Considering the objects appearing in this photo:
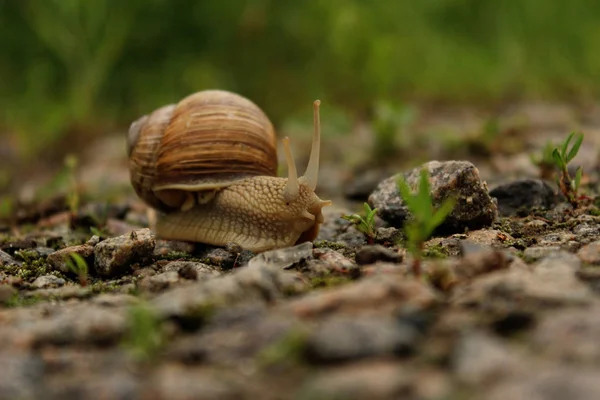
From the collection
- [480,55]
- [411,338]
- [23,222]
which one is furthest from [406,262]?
[480,55]

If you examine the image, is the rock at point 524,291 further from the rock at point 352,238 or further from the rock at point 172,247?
the rock at point 172,247

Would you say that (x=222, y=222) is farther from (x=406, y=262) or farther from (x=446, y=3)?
(x=446, y=3)

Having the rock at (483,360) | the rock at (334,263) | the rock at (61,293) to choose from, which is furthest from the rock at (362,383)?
the rock at (61,293)

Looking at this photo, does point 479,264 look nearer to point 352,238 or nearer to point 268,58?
point 352,238

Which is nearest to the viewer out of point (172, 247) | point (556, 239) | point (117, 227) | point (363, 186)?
point (556, 239)

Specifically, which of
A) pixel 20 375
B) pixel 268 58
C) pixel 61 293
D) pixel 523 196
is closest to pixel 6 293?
pixel 61 293

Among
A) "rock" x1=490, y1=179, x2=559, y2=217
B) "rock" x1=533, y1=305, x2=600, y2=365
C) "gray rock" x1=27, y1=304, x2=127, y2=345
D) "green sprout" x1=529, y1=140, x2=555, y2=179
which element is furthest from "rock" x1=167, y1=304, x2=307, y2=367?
"green sprout" x1=529, y1=140, x2=555, y2=179

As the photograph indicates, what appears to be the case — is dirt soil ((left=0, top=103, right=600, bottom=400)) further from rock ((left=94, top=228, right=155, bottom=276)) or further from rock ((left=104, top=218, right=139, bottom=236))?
rock ((left=104, top=218, right=139, bottom=236))
